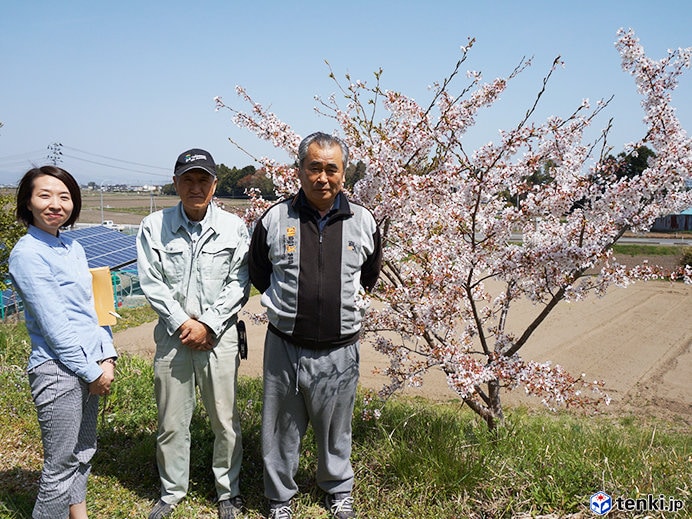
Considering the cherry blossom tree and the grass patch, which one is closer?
the cherry blossom tree

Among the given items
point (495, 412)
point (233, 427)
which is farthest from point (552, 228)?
point (233, 427)

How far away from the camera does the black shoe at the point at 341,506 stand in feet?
9.38

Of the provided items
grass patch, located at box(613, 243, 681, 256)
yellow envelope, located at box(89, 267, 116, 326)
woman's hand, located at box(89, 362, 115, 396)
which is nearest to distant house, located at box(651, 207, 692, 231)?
grass patch, located at box(613, 243, 681, 256)

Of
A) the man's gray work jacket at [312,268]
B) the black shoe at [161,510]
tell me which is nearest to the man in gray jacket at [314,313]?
the man's gray work jacket at [312,268]

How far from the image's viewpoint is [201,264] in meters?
2.83

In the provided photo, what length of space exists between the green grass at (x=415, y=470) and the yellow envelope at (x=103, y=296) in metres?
1.09

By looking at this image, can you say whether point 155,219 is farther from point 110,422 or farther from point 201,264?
point 110,422

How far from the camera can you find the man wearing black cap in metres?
2.78

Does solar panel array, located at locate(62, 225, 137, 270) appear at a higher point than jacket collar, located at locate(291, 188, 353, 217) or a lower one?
lower

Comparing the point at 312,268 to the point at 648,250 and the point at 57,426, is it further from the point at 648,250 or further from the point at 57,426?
the point at 648,250

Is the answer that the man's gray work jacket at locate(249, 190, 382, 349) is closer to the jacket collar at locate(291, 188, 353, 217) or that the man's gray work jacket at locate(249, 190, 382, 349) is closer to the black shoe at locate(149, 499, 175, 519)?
the jacket collar at locate(291, 188, 353, 217)

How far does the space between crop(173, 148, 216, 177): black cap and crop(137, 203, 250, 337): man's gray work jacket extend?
0.24m

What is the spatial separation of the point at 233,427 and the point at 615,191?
2.78 metres

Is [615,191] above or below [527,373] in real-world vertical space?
above
